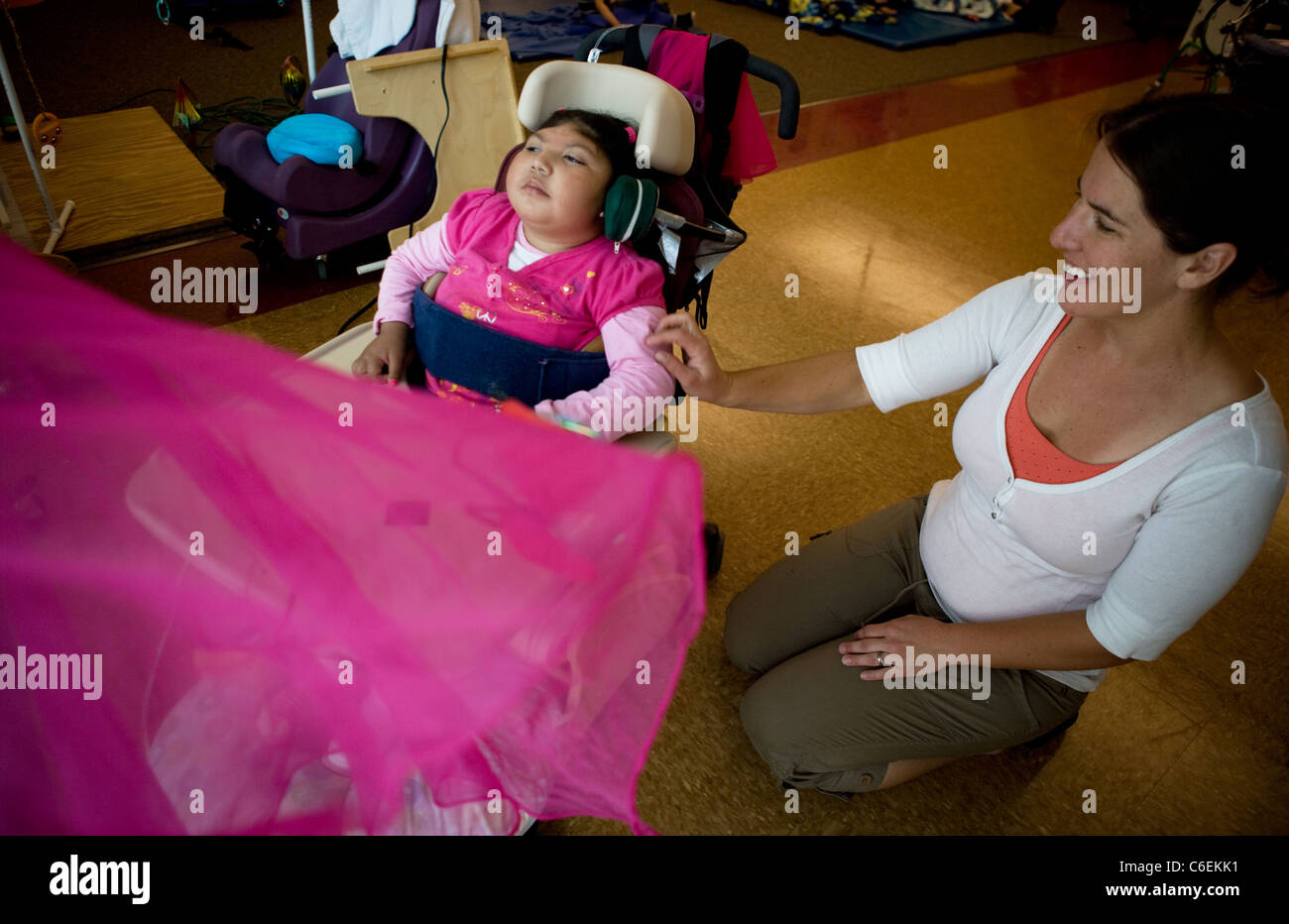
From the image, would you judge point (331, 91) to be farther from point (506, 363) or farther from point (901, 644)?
point (901, 644)

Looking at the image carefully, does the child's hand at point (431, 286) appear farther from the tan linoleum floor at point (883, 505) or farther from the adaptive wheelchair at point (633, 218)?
the tan linoleum floor at point (883, 505)

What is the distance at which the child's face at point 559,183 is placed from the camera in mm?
1419

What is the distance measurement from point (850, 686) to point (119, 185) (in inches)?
119

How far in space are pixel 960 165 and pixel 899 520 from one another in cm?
301

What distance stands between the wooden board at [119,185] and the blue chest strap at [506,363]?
1.93 metres

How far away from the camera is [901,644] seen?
1.36 meters

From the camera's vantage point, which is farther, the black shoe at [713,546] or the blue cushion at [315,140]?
the blue cushion at [315,140]

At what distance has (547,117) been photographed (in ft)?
5.04

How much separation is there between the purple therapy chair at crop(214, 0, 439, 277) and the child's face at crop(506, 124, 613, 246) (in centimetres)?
122

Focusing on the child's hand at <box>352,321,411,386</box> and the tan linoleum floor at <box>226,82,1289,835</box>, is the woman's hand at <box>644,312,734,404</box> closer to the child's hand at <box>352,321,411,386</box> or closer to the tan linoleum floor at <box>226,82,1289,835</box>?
the child's hand at <box>352,321,411,386</box>

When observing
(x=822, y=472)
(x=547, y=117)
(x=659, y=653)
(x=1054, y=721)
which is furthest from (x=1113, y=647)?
(x=547, y=117)

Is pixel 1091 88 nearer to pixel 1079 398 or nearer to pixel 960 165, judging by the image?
pixel 960 165

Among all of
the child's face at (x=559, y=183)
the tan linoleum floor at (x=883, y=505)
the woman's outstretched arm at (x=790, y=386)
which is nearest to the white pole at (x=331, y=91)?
the tan linoleum floor at (x=883, y=505)

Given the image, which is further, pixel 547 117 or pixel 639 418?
pixel 547 117
